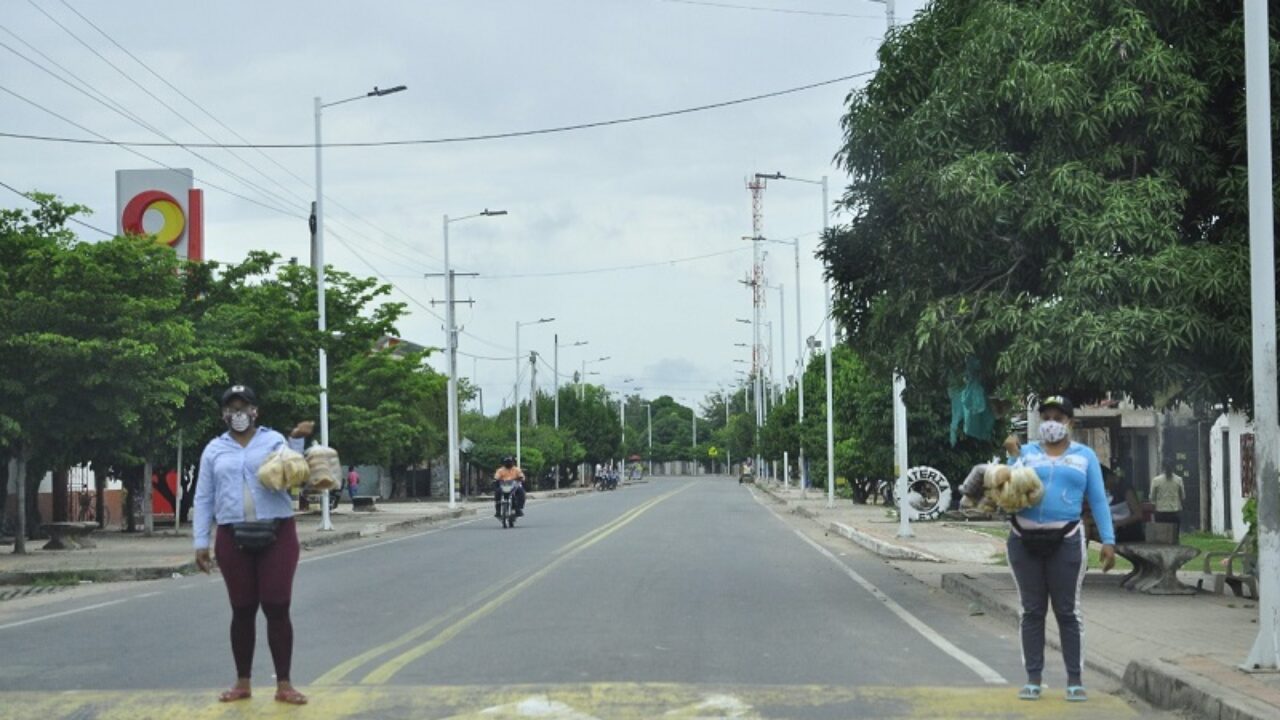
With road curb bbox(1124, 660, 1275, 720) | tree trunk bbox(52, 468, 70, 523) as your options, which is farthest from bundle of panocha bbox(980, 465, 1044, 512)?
tree trunk bbox(52, 468, 70, 523)

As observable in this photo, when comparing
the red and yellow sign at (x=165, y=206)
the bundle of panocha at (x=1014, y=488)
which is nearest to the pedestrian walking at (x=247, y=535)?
the bundle of panocha at (x=1014, y=488)

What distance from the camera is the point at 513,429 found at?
96.6m

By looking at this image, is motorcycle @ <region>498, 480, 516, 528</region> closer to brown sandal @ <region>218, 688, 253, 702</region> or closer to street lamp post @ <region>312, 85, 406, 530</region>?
street lamp post @ <region>312, 85, 406, 530</region>

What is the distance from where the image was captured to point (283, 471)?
9.96 metres

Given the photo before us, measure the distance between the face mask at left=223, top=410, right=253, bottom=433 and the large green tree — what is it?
29.1ft

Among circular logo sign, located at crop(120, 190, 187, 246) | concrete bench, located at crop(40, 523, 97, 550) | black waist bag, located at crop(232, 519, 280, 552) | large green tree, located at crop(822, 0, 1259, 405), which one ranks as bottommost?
concrete bench, located at crop(40, 523, 97, 550)

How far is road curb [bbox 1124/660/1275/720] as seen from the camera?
9.23m

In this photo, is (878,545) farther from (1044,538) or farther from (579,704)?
(579,704)

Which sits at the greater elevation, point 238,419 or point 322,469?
point 238,419

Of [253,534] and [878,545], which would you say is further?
[878,545]

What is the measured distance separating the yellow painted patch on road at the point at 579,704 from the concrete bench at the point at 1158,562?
7.63 m

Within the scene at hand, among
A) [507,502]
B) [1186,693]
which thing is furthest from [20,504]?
[1186,693]

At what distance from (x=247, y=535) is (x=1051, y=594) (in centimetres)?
487

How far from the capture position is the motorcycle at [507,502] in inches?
1564
